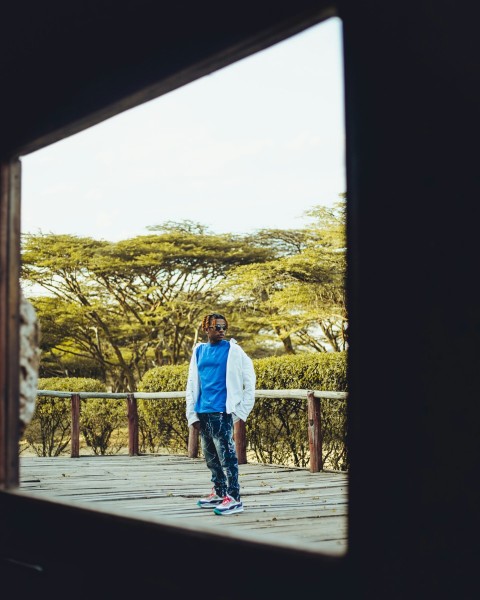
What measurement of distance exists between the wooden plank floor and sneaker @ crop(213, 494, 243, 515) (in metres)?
0.05

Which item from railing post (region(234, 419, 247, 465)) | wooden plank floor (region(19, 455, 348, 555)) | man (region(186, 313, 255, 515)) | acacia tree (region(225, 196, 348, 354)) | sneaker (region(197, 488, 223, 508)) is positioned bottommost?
wooden plank floor (region(19, 455, 348, 555))

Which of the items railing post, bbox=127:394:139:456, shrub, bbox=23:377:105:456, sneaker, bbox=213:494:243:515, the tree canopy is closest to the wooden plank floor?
sneaker, bbox=213:494:243:515

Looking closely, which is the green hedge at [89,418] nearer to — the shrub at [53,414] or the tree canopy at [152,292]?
the shrub at [53,414]

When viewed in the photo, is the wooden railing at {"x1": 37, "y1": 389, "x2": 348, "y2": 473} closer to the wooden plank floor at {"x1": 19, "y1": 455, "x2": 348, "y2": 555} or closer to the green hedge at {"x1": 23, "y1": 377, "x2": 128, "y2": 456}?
the wooden plank floor at {"x1": 19, "y1": 455, "x2": 348, "y2": 555}

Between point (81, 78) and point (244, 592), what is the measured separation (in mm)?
1662

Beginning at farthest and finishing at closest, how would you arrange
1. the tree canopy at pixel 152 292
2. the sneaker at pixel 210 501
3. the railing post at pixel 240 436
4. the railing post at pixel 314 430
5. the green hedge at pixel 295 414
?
the tree canopy at pixel 152 292
the green hedge at pixel 295 414
the railing post at pixel 240 436
the railing post at pixel 314 430
the sneaker at pixel 210 501

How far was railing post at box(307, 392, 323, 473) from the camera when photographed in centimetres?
859

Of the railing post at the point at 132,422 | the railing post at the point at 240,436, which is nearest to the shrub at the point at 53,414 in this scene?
the railing post at the point at 132,422

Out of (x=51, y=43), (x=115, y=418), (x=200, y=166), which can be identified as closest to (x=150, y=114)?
(x=200, y=166)

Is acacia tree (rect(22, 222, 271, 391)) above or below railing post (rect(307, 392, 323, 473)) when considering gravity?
above

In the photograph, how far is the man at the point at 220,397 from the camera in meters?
5.89

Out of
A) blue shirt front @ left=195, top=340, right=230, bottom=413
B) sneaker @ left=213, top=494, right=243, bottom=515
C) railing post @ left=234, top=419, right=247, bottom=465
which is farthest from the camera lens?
railing post @ left=234, top=419, right=247, bottom=465

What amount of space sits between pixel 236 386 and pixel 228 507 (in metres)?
0.87

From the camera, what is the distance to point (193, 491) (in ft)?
24.1
